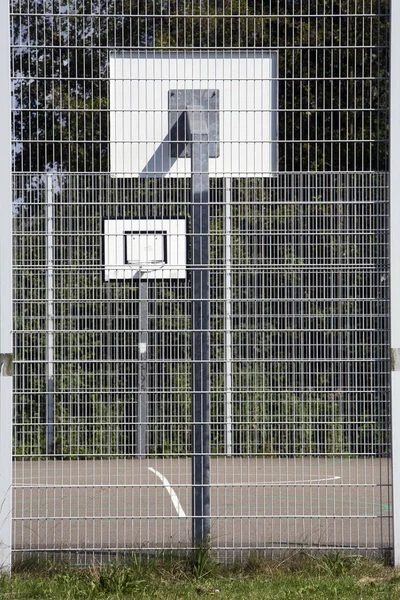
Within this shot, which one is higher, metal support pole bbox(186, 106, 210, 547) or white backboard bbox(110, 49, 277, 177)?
white backboard bbox(110, 49, 277, 177)

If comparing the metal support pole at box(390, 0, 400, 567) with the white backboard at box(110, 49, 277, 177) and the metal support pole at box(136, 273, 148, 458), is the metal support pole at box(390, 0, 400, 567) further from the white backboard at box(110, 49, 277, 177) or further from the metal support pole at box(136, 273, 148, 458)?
the metal support pole at box(136, 273, 148, 458)

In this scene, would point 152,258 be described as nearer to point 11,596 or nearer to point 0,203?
point 0,203

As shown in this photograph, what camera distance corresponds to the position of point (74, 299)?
7305 mm

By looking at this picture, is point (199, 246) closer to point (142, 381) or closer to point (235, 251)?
point (235, 251)

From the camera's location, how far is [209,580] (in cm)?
682

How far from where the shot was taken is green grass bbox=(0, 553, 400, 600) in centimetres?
632

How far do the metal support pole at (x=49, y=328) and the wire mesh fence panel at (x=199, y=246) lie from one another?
16 millimetres

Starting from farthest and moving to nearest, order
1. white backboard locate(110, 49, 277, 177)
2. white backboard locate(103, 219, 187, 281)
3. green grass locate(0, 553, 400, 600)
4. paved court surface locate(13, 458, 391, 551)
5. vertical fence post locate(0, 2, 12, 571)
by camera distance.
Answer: white backboard locate(110, 49, 277, 177) → white backboard locate(103, 219, 187, 281) → paved court surface locate(13, 458, 391, 551) → vertical fence post locate(0, 2, 12, 571) → green grass locate(0, 553, 400, 600)

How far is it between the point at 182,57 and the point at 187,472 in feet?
10.7

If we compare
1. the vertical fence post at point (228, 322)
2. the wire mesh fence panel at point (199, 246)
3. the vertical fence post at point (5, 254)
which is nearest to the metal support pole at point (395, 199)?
the wire mesh fence panel at point (199, 246)

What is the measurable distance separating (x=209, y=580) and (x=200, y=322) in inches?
74.1

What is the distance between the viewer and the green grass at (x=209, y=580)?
632 cm

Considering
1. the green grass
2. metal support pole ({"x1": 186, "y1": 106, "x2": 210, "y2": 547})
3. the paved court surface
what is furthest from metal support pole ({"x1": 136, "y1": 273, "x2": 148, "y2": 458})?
the green grass

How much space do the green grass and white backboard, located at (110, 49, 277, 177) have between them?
292 cm
